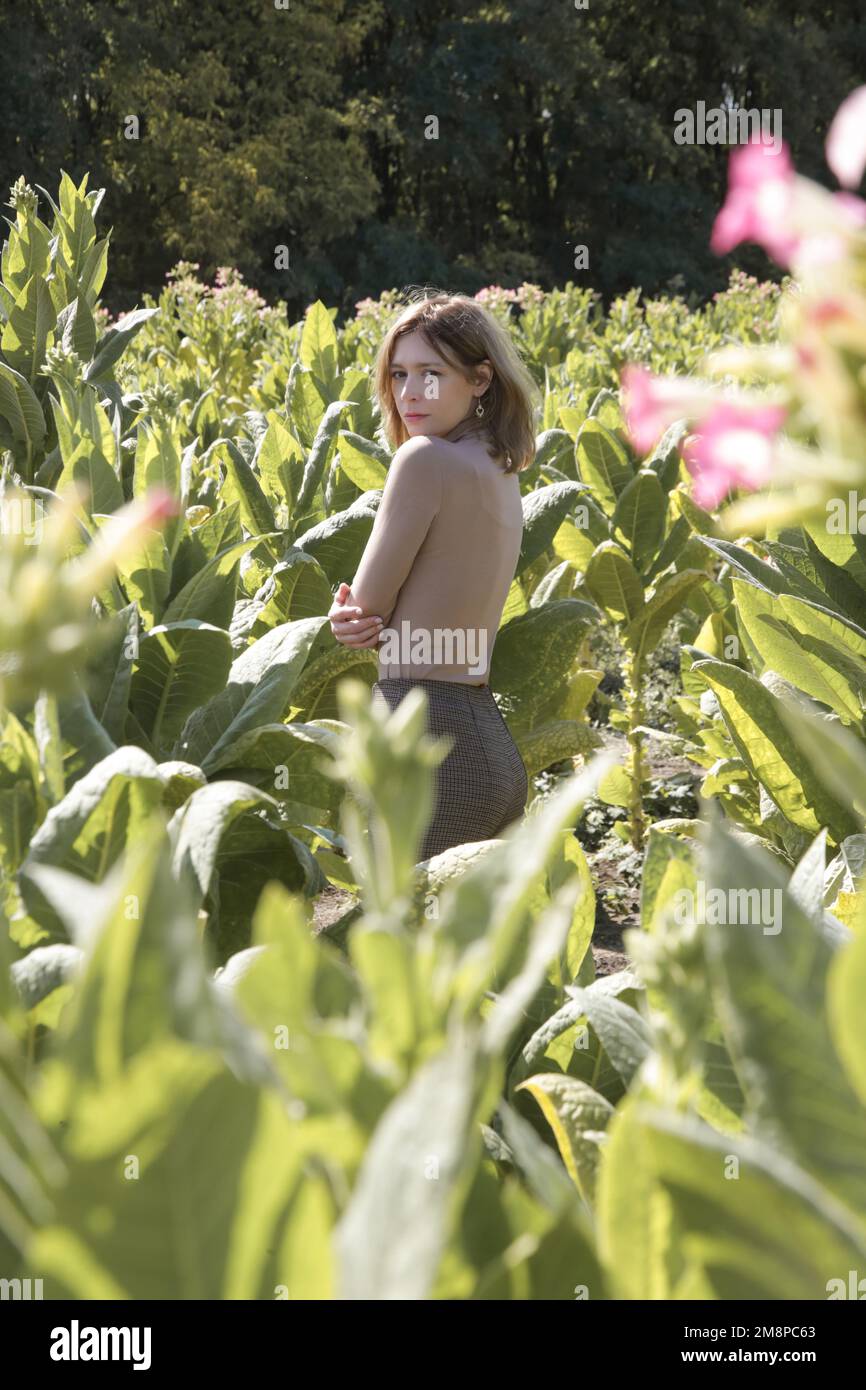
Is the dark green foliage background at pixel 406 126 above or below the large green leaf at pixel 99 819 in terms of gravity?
above

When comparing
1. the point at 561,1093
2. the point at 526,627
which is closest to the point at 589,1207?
the point at 561,1093

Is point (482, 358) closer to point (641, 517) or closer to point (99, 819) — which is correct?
point (641, 517)

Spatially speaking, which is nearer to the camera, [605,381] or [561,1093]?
[561,1093]

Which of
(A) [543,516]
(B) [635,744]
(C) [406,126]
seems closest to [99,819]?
(A) [543,516]

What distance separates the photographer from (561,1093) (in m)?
1.02

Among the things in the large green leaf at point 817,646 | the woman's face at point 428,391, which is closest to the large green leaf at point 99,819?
the large green leaf at point 817,646

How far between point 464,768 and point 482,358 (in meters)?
1.02

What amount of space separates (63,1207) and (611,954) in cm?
428

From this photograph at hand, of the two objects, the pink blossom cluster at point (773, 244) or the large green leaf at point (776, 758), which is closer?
the pink blossom cluster at point (773, 244)

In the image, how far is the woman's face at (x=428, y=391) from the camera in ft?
11.0

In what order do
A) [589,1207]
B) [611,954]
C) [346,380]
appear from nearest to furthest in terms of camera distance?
[589,1207] < [611,954] < [346,380]

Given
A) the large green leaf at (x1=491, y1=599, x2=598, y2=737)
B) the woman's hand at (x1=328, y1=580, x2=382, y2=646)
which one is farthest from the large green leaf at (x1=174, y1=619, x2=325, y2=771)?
the large green leaf at (x1=491, y1=599, x2=598, y2=737)

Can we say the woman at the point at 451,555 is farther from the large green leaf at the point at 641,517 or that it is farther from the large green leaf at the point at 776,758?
the large green leaf at the point at 641,517

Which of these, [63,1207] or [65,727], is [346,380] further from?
[63,1207]
